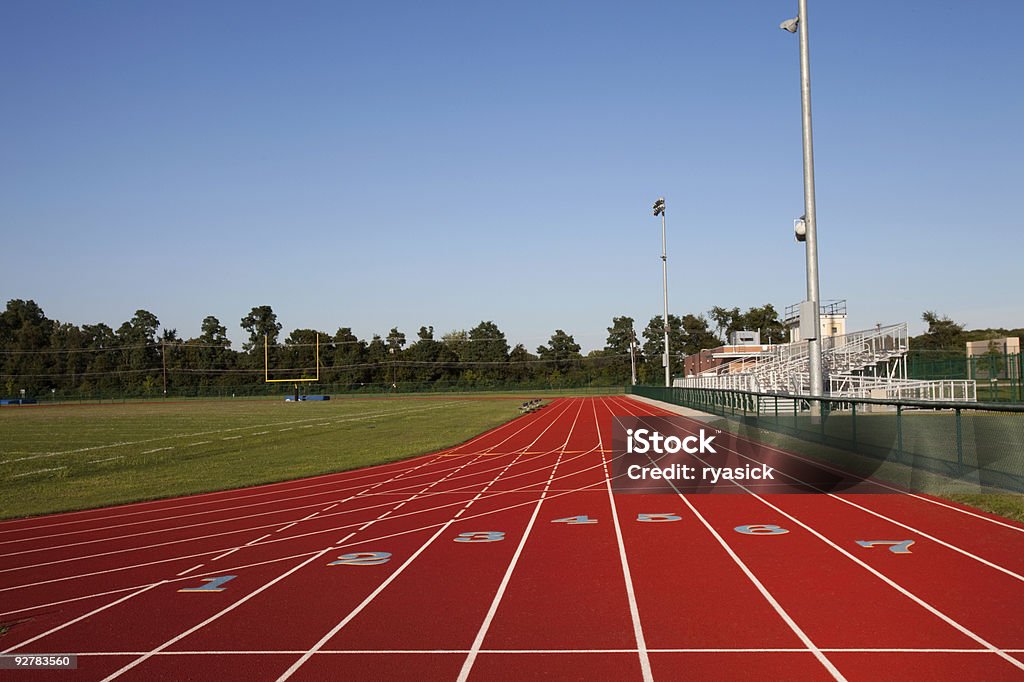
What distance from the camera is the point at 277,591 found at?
25.0ft

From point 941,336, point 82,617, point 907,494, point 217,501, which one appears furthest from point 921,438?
point 941,336

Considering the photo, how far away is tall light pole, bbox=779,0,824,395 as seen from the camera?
712 inches

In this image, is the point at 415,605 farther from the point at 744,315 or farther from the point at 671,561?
the point at 744,315

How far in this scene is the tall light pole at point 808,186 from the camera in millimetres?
18078

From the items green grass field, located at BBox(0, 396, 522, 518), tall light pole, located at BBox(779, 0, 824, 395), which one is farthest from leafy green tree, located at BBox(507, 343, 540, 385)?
tall light pole, located at BBox(779, 0, 824, 395)

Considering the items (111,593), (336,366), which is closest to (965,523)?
(111,593)

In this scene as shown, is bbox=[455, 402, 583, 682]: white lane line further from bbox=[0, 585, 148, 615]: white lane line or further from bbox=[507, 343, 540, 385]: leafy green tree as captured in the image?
bbox=[507, 343, 540, 385]: leafy green tree

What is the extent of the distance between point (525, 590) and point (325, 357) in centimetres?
11066

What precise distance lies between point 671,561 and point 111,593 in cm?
555

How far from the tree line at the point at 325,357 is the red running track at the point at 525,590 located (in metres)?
91.4

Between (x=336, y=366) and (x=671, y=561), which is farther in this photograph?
(x=336, y=366)

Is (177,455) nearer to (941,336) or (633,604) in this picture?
(633,604)

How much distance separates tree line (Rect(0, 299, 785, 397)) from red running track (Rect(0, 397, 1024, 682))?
3598 inches

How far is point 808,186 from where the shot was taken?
1842cm
